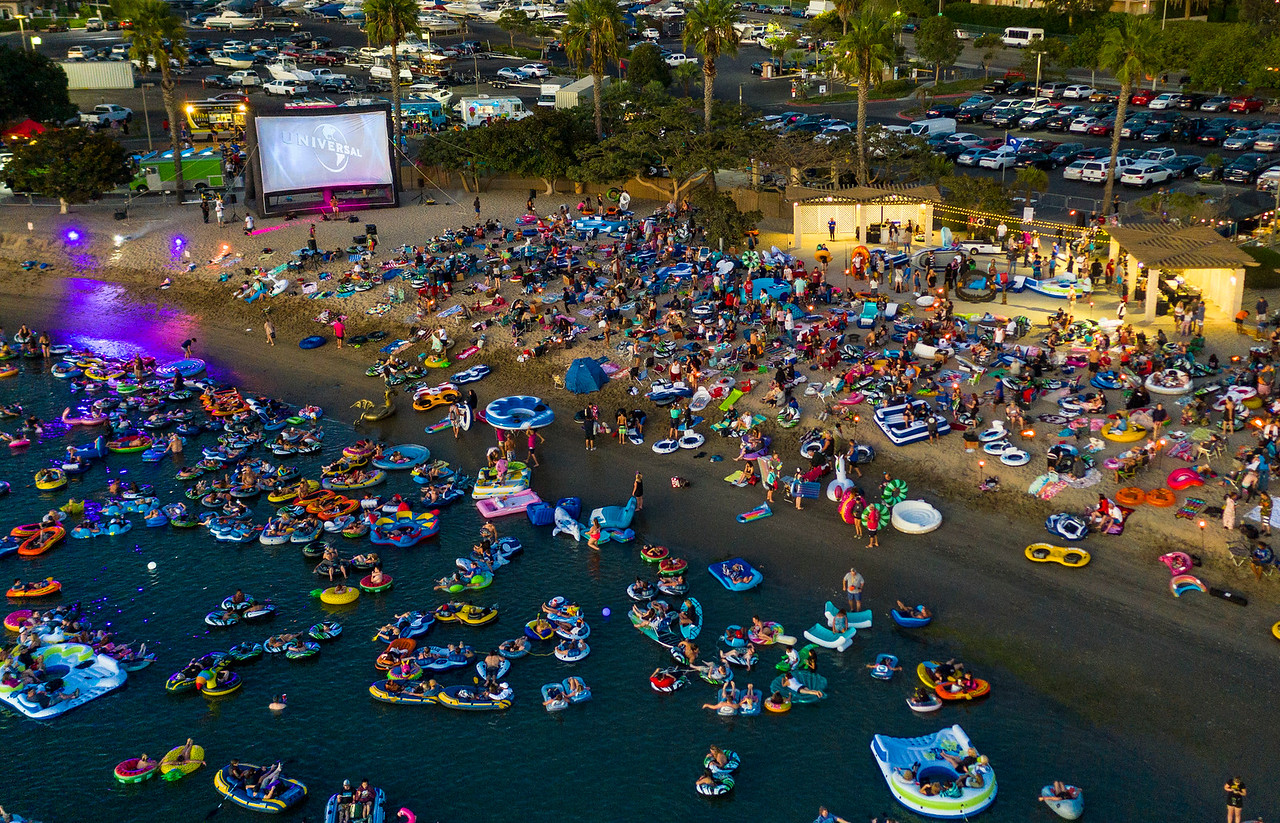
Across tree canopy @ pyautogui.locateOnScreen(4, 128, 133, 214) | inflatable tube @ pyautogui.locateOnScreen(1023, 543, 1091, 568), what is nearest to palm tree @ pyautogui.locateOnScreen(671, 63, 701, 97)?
tree canopy @ pyautogui.locateOnScreen(4, 128, 133, 214)

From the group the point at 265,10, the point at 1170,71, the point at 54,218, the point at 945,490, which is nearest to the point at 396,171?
the point at 54,218

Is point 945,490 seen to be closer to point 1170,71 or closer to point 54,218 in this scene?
point 54,218

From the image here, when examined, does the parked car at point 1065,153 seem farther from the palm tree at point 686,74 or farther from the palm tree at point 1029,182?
the palm tree at point 686,74

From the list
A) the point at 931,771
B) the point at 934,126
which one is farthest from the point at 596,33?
the point at 931,771

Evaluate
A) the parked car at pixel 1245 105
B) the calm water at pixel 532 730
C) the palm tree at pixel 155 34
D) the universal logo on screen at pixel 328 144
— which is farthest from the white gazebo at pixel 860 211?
the parked car at pixel 1245 105

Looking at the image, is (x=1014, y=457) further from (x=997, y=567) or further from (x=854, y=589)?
(x=854, y=589)

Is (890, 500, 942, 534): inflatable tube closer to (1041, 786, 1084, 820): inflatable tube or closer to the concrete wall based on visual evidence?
(1041, 786, 1084, 820): inflatable tube
